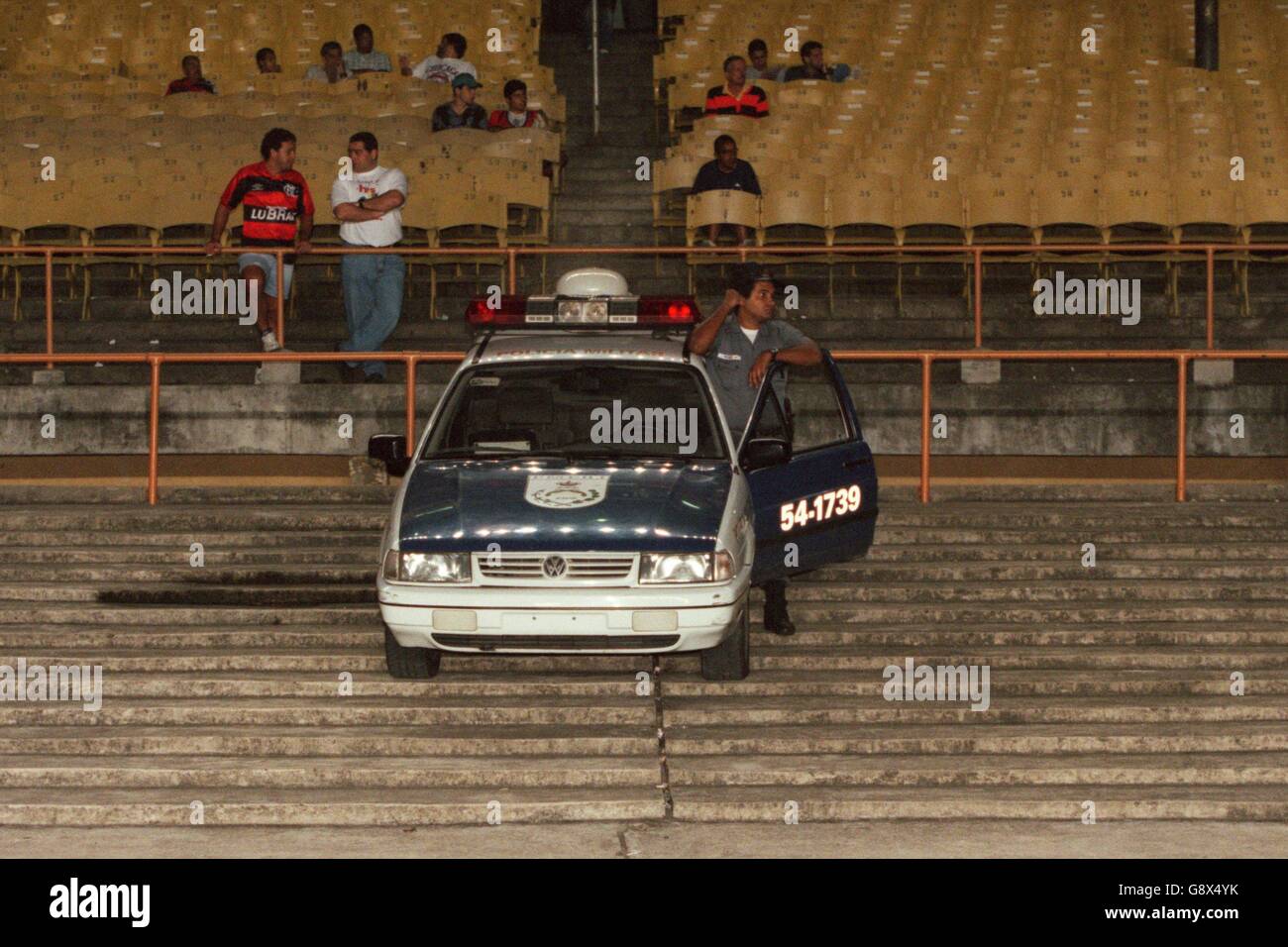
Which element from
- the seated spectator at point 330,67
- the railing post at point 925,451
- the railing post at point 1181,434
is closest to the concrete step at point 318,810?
the railing post at point 925,451

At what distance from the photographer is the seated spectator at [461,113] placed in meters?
19.9

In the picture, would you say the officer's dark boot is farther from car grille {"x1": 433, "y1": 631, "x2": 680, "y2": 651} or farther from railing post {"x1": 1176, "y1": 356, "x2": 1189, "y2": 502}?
railing post {"x1": 1176, "y1": 356, "x2": 1189, "y2": 502}

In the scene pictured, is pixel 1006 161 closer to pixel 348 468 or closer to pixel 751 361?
pixel 348 468

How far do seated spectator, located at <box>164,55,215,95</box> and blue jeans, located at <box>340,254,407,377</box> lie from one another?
635cm

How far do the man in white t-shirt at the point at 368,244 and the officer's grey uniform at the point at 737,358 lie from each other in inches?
199

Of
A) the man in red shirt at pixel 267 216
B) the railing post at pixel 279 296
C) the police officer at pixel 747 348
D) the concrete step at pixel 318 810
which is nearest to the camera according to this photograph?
the concrete step at pixel 318 810

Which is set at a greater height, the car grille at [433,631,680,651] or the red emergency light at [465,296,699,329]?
the red emergency light at [465,296,699,329]

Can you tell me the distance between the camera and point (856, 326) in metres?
17.1

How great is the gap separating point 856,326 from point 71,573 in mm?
7497

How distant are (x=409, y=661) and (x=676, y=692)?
50.6 inches

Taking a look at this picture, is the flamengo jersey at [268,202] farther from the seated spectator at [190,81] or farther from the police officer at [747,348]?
the seated spectator at [190,81]

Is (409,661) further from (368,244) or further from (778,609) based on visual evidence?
(368,244)

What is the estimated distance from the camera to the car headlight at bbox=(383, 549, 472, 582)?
31.0ft

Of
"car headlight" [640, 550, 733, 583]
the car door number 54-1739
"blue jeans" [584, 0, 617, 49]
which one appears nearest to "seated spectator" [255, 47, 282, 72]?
"blue jeans" [584, 0, 617, 49]
